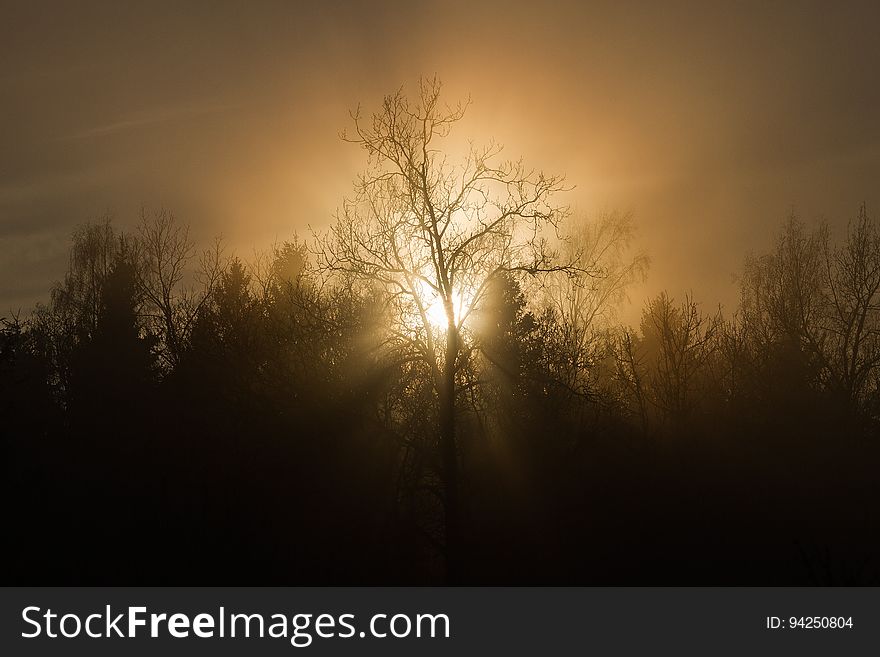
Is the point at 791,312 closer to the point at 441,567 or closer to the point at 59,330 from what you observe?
the point at 441,567

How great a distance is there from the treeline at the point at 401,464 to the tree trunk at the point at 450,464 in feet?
1.48

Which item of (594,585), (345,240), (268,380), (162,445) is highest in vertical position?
(345,240)

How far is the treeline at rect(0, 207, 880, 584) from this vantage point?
18719 millimetres

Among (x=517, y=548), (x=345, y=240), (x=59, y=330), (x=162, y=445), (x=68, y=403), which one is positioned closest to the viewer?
(x=345, y=240)

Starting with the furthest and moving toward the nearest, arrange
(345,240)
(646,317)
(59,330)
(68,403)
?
(646,317) → (59,330) → (68,403) → (345,240)

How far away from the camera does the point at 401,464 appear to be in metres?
20.7

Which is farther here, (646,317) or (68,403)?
(646,317)

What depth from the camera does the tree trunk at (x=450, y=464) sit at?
1850 cm

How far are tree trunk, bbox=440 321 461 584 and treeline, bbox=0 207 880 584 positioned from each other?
1.48ft

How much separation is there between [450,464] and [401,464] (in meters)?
2.34

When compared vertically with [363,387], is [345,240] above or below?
above

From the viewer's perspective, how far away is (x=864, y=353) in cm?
3934

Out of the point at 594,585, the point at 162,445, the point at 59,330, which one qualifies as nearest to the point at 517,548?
the point at 594,585

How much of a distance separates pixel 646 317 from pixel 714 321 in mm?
14038
